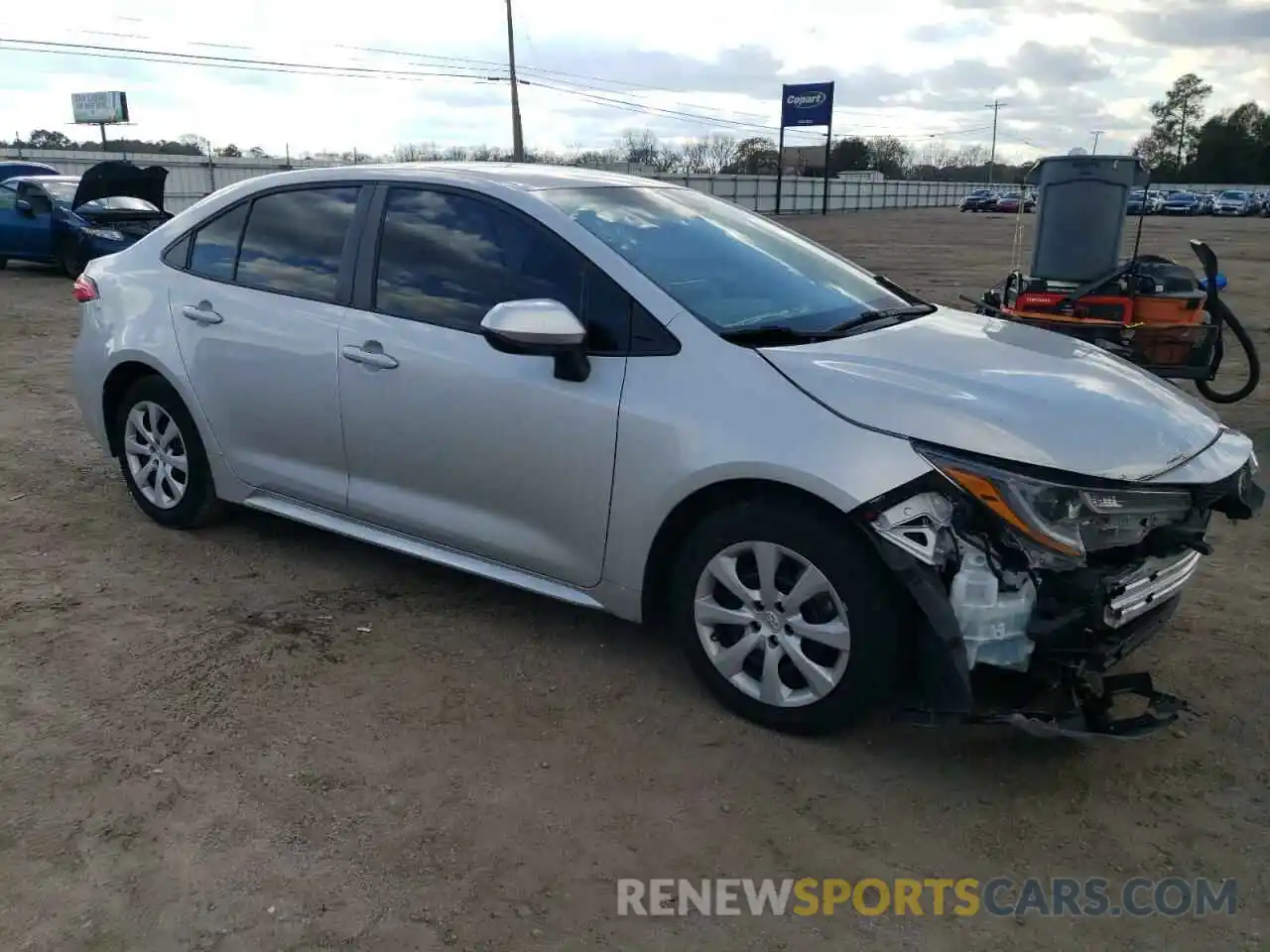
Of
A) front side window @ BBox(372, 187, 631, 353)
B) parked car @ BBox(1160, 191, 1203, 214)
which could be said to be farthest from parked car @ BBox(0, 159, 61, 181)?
parked car @ BBox(1160, 191, 1203, 214)

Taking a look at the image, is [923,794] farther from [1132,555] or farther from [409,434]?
[409,434]

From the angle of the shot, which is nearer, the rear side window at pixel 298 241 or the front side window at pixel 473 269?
the front side window at pixel 473 269

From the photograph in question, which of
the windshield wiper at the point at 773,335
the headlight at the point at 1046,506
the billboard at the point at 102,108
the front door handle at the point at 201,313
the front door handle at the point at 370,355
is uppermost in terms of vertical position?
the billboard at the point at 102,108

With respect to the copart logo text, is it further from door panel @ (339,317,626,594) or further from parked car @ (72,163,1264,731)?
door panel @ (339,317,626,594)

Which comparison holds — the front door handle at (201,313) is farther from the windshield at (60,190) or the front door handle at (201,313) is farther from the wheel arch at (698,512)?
the windshield at (60,190)

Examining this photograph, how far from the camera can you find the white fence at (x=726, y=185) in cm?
3177

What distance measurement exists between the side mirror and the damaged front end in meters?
1.10

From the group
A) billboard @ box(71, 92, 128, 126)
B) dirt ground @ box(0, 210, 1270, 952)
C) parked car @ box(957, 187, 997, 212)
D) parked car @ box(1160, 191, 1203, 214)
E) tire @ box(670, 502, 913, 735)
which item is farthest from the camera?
parked car @ box(957, 187, 997, 212)

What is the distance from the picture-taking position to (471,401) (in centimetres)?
367

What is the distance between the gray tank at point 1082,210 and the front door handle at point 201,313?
292 inches

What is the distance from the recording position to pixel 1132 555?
9.83 ft

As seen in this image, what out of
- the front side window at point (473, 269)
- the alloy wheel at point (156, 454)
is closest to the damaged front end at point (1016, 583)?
the front side window at point (473, 269)

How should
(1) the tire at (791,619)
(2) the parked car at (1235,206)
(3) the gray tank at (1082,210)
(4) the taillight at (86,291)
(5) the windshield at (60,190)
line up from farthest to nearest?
(2) the parked car at (1235,206)
(5) the windshield at (60,190)
(3) the gray tank at (1082,210)
(4) the taillight at (86,291)
(1) the tire at (791,619)

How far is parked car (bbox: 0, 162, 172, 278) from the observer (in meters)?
14.7
